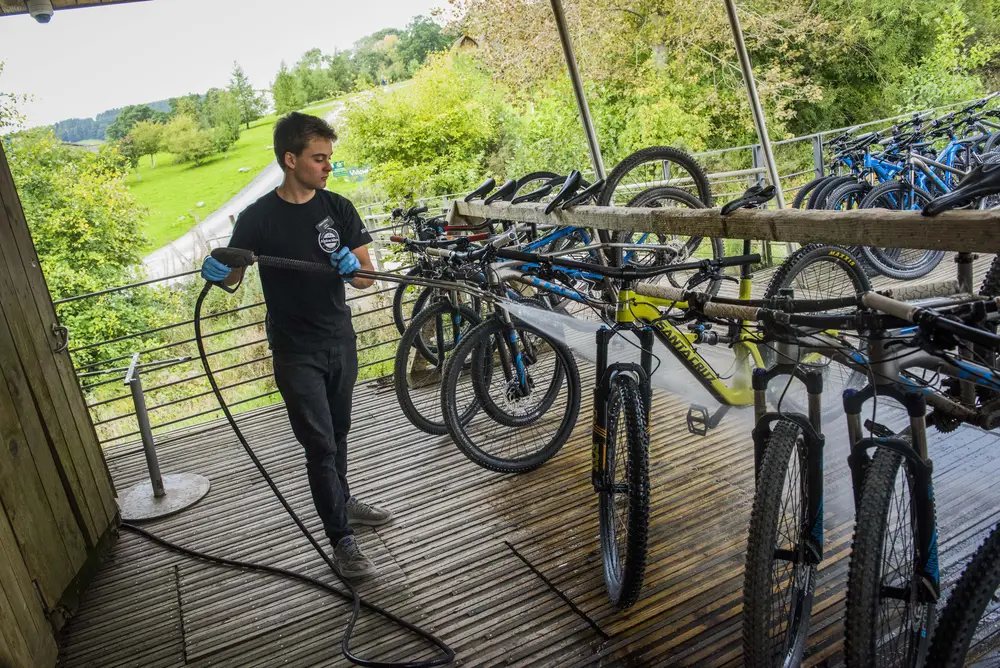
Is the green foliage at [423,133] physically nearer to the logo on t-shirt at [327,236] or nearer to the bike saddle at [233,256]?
the logo on t-shirt at [327,236]

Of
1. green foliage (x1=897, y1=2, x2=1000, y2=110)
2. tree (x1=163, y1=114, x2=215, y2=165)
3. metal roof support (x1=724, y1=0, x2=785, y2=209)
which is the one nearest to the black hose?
metal roof support (x1=724, y1=0, x2=785, y2=209)

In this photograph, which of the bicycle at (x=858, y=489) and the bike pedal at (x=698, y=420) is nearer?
the bicycle at (x=858, y=489)

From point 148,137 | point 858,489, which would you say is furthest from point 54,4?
point 148,137

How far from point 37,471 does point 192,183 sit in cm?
1563

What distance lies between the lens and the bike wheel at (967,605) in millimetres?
1472

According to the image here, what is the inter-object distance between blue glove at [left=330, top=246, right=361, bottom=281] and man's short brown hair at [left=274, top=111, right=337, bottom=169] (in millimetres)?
387

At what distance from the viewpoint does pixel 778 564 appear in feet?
6.10

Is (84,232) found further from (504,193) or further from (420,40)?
(504,193)

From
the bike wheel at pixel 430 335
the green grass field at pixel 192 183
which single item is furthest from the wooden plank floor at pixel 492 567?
the green grass field at pixel 192 183

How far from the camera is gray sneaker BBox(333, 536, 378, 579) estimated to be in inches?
111

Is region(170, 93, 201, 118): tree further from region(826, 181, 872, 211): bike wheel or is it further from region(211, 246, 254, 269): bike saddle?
region(211, 246, 254, 269): bike saddle

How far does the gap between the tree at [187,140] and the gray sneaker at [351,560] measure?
16322 millimetres

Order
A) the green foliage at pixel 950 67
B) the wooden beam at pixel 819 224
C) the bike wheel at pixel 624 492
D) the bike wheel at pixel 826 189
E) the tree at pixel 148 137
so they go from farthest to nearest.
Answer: the tree at pixel 148 137 < the green foliage at pixel 950 67 < the bike wheel at pixel 826 189 < the bike wheel at pixel 624 492 < the wooden beam at pixel 819 224

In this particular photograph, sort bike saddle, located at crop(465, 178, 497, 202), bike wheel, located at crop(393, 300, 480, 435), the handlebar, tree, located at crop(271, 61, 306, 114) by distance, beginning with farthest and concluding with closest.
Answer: tree, located at crop(271, 61, 306, 114), bike saddle, located at crop(465, 178, 497, 202), bike wheel, located at crop(393, 300, 480, 435), the handlebar
